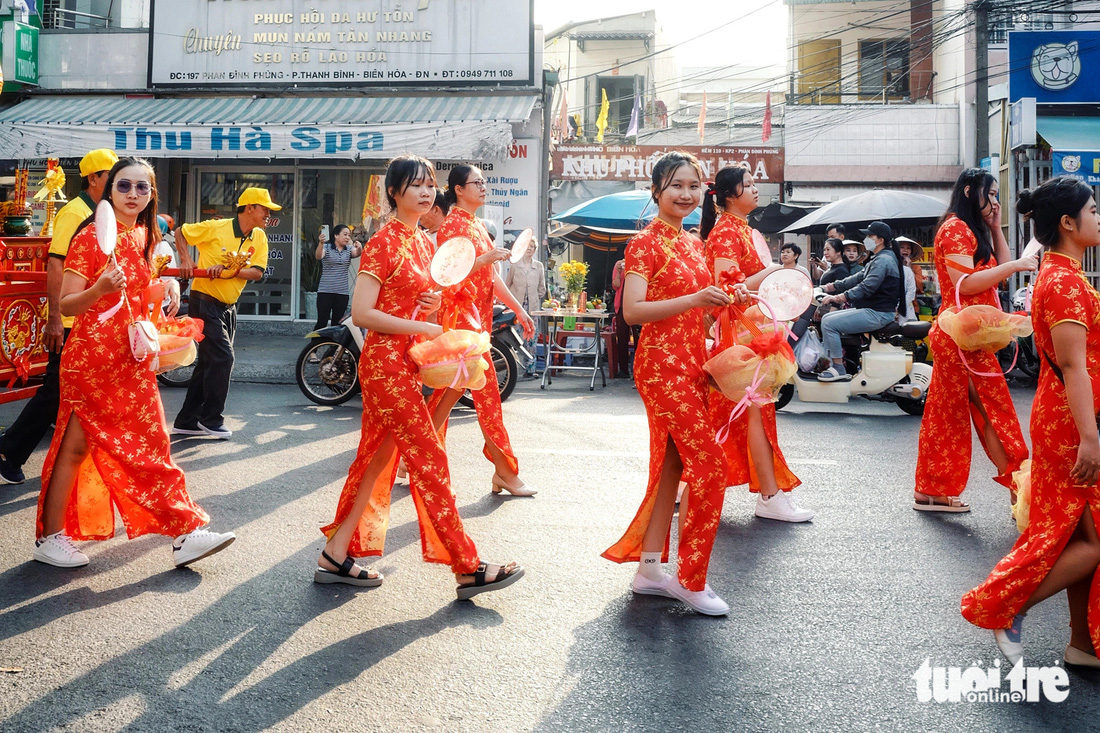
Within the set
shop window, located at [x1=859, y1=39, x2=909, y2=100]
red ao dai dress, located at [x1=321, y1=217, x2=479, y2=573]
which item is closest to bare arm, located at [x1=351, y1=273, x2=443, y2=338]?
red ao dai dress, located at [x1=321, y1=217, x2=479, y2=573]

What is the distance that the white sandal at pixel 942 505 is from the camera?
525cm

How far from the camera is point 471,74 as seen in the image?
14.8m

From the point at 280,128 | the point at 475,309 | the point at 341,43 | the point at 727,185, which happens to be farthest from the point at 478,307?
the point at 341,43

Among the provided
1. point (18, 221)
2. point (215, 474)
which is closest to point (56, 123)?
point (18, 221)

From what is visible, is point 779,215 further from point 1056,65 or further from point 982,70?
point 1056,65

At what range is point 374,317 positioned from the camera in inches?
139

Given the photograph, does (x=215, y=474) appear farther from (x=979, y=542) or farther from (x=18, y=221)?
(x=979, y=542)

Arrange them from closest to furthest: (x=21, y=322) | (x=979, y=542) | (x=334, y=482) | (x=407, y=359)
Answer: (x=407, y=359) < (x=979, y=542) < (x=334, y=482) < (x=21, y=322)

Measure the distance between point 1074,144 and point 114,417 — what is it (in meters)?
14.5

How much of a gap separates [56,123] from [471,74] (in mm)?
6425

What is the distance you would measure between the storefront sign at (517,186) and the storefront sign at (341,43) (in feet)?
3.66

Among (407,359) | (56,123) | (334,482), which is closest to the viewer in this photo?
(407,359)

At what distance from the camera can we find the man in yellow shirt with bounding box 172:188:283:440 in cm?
708

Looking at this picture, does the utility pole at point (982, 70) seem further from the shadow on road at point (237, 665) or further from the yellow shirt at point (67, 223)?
the shadow on road at point (237, 665)
